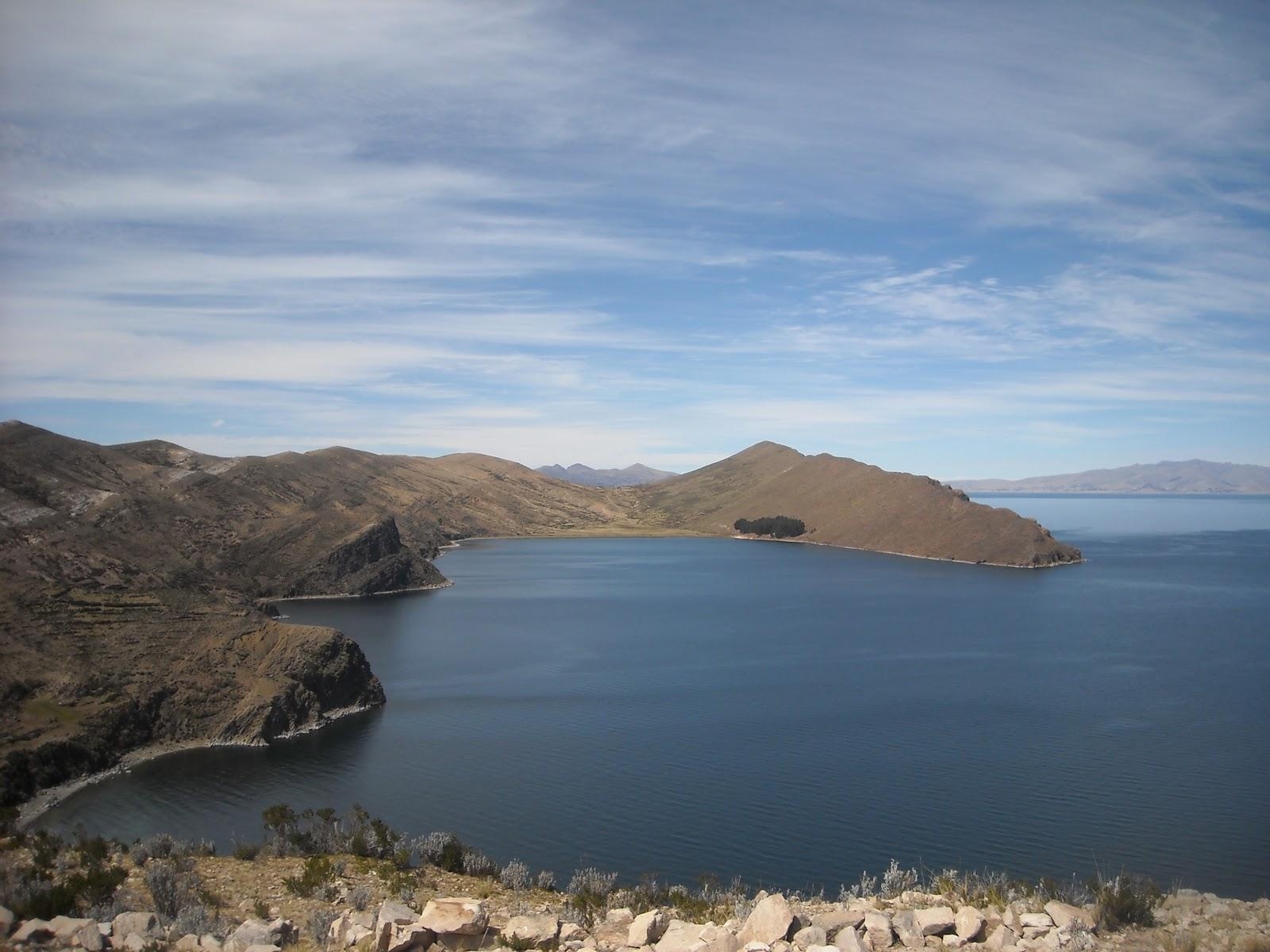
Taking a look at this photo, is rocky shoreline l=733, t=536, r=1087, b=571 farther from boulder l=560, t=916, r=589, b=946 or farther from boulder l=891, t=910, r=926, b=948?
boulder l=560, t=916, r=589, b=946

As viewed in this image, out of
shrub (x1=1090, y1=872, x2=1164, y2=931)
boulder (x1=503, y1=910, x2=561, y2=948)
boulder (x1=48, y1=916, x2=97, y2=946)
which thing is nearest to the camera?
boulder (x1=48, y1=916, x2=97, y2=946)

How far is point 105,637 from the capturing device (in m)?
43.1

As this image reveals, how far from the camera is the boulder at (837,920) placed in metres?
14.2

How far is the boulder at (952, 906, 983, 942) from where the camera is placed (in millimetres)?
14297

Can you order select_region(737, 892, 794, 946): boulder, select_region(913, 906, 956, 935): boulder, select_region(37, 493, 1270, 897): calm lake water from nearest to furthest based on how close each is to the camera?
select_region(737, 892, 794, 946): boulder < select_region(913, 906, 956, 935): boulder < select_region(37, 493, 1270, 897): calm lake water

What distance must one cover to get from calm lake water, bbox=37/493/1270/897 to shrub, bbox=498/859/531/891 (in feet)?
13.3

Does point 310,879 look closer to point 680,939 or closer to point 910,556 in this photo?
point 680,939

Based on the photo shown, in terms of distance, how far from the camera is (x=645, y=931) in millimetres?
14117

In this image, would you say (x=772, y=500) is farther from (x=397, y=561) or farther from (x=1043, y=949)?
(x=1043, y=949)

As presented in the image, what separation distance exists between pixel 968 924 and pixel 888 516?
13884 cm

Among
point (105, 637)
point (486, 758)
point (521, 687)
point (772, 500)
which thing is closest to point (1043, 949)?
point (486, 758)

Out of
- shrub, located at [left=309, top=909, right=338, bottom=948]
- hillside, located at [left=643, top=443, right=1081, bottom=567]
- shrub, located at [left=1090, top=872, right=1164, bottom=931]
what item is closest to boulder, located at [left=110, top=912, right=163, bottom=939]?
shrub, located at [left=309, top=909, right=338, bottom=948]

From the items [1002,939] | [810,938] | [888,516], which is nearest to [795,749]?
[1002,939]

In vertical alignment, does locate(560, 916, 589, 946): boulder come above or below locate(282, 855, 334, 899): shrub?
above
